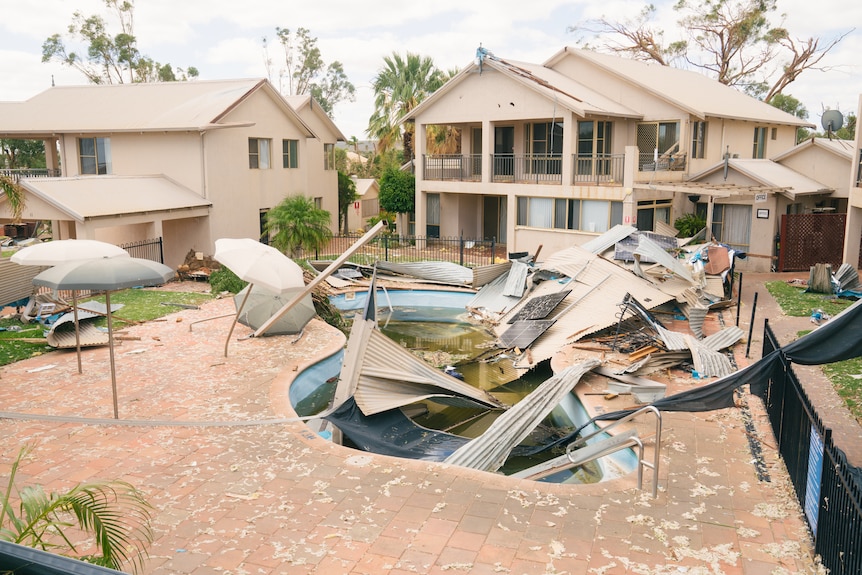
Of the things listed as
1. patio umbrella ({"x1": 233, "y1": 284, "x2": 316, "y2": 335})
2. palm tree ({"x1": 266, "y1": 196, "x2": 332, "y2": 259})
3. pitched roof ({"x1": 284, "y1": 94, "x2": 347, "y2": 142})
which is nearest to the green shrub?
palm tree ({"x1": 266, "y1": 196, "x2": 332, "y2": 259})

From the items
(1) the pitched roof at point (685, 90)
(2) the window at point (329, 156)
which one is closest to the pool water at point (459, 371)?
(1) the pitched roof at point (685, 90)

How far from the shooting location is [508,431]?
9062 millimetres

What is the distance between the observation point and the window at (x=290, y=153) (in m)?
29.4

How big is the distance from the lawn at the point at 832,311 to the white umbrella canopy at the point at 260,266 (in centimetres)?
862

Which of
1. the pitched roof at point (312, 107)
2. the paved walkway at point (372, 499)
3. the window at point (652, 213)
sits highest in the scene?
the pitched roof at point (312, 107)

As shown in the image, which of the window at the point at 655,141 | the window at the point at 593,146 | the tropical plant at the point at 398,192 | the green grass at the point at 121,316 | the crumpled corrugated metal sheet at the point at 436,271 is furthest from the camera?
the tropical plant at the point at 398,192

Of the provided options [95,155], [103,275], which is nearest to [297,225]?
[95,155]

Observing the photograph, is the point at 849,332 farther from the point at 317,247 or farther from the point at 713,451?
the point at 317,247

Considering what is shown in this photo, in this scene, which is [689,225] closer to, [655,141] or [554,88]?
[655,141]

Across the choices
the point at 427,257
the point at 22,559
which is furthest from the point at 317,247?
the point at 22,559

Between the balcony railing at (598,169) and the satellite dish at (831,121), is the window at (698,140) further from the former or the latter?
the satellite dish at (831,121)

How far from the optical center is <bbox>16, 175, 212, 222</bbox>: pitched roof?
64.0 ft

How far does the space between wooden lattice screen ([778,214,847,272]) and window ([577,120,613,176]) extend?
6604 mm

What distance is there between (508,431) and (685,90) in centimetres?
2307
